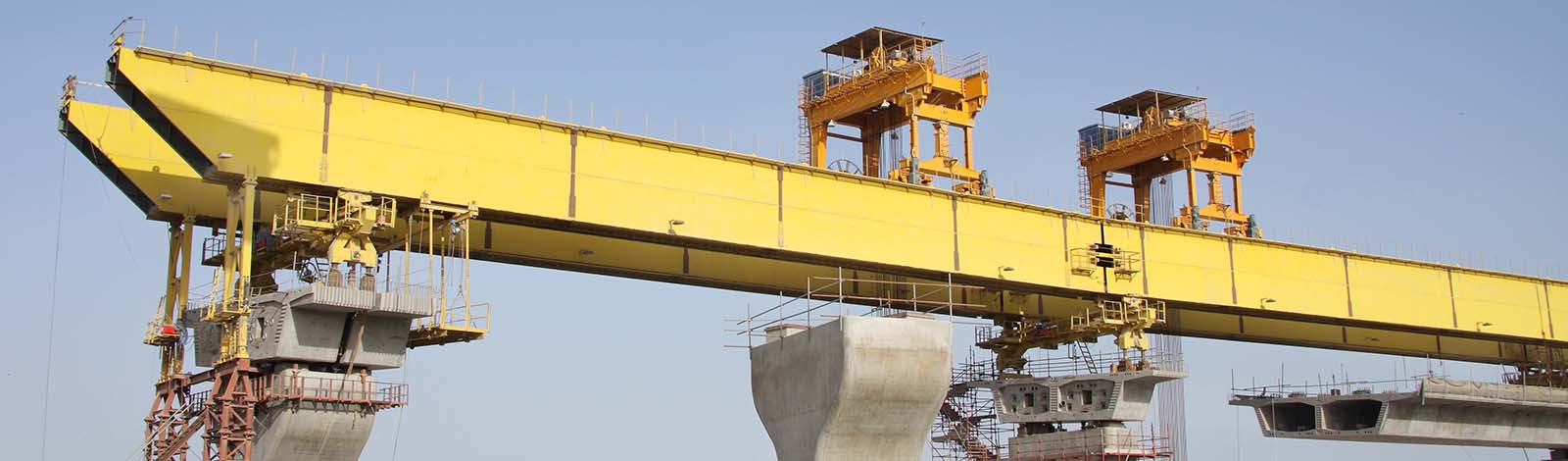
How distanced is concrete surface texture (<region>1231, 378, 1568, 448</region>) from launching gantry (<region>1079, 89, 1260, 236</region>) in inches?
264

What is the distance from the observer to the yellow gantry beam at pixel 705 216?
3306 centimetres

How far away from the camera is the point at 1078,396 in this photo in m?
49.6

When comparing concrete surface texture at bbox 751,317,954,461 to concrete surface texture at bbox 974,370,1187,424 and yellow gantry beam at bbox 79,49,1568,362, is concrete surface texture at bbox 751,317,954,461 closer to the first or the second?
yellow gantry beam at bbox 79,49,1568,362

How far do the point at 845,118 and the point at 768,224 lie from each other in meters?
13.3

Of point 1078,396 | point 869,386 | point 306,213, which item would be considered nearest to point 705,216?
point 869,386

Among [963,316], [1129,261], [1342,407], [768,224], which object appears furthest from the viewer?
[1342,407]

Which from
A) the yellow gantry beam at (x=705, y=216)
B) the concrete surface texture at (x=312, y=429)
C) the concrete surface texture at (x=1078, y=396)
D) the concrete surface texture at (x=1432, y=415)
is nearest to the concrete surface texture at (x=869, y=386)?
the yellow gantry beam at (x=705, y=216)

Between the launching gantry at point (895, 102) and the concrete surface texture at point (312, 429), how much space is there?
1816 cm

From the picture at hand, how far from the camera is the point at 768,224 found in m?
40.0

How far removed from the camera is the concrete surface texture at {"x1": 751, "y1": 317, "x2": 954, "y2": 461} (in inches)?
1363

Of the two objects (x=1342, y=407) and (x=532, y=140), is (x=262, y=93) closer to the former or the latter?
(x=532, y=140)

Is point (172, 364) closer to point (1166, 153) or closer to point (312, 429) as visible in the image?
point (312, 429)

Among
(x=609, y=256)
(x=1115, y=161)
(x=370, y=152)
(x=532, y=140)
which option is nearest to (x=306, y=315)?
(x=370, y=152)

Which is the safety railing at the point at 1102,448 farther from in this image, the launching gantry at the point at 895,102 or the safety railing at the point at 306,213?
the safety railing at the point at 306,213
